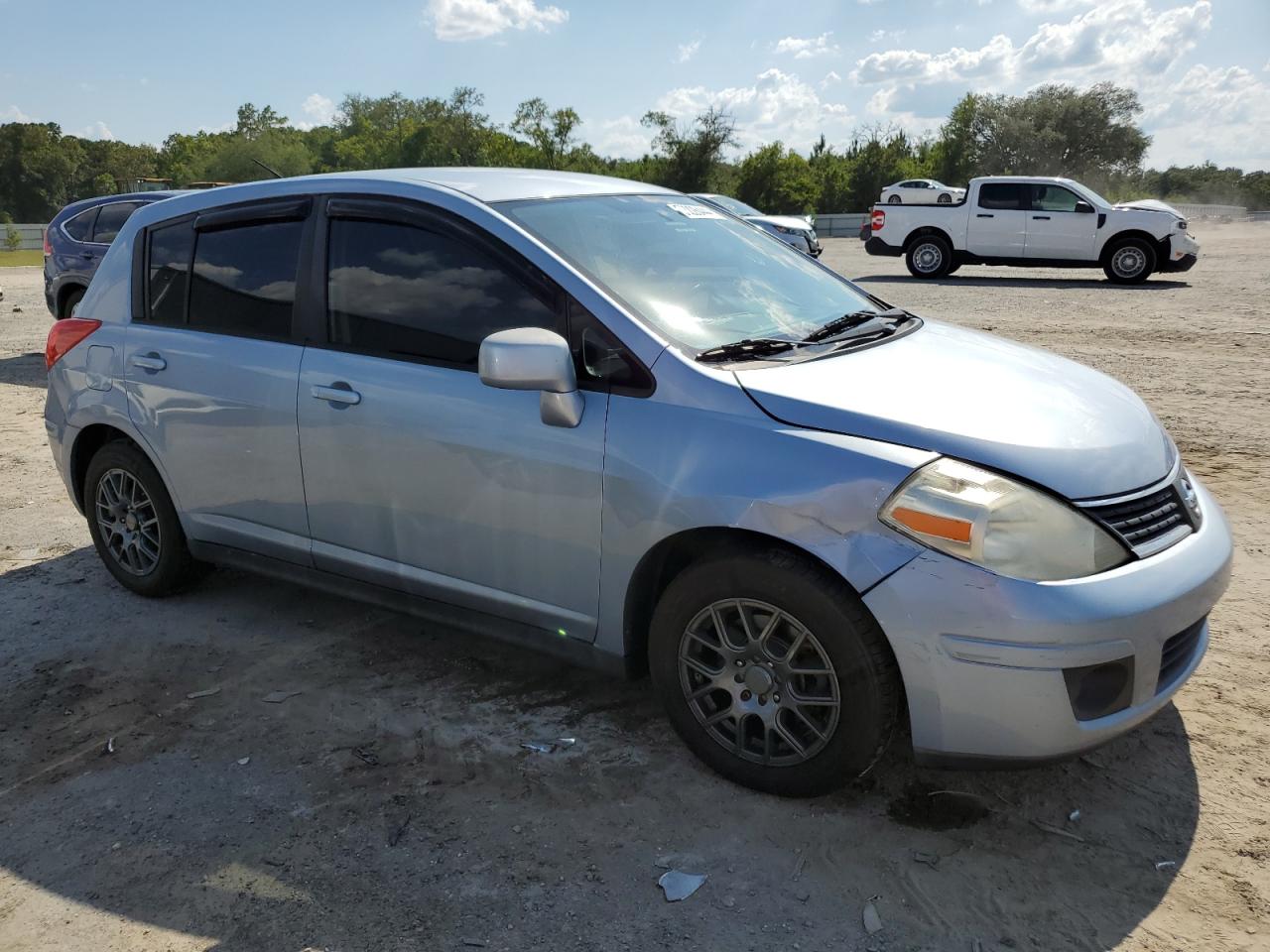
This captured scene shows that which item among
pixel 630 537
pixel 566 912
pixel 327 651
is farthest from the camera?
pixel 327 651

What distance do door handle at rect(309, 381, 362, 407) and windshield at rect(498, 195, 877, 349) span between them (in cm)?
85

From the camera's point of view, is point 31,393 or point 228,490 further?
point 31,393

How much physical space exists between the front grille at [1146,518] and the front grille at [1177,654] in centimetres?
26

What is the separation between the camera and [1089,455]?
2820 millimetres

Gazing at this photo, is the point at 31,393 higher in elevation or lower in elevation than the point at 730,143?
lower

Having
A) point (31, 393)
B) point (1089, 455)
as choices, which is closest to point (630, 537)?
point (1089, 455)

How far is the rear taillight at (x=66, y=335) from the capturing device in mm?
4629

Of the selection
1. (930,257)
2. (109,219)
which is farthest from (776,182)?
(109,219)

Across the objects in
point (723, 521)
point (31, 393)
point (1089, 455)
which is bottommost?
point (31, 393)

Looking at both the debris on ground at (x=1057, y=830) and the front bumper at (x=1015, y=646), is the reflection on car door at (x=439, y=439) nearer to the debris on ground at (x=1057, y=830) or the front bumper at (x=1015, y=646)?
the front bumper at (x=1015, y=646)

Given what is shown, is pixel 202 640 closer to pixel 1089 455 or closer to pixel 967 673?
pixel 967 673

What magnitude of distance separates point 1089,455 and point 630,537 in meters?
1.31

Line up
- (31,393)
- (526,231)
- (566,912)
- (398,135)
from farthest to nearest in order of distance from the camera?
(398,135) < (31,393) < (526,231) < (566,912)

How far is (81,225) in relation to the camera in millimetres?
11398
